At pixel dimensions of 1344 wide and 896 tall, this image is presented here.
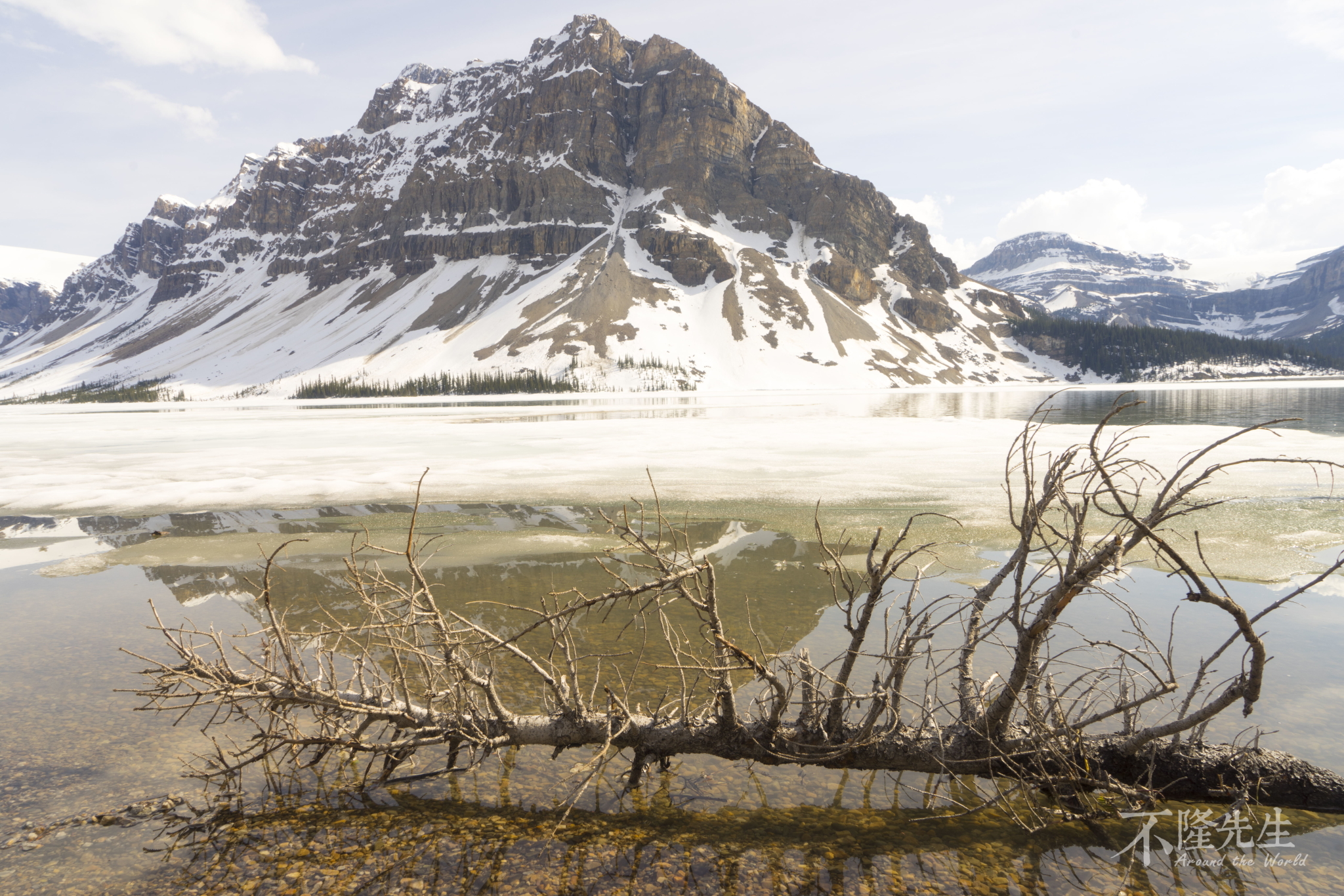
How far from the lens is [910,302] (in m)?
171

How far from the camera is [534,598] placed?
963cm

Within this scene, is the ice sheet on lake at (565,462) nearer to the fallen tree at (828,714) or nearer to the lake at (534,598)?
the lake at (534,598)

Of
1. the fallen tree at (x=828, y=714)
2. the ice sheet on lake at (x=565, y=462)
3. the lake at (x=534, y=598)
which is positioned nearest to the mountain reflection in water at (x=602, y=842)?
the lake at (x=534, y=598)

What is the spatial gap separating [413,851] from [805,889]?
8.20 ft

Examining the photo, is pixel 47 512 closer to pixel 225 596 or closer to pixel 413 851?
pixel 225 596

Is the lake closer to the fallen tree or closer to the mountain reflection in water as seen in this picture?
the mountain reflection in water

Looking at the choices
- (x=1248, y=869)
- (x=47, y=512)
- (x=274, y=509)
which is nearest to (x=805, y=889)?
(x=1248, y=869)

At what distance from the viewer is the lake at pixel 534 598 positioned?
13.8 feet

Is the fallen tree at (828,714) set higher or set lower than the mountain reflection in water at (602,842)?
higher

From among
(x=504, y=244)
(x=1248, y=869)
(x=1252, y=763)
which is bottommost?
(x=1248, y=869)

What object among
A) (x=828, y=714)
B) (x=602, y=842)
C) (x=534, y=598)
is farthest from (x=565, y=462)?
(x=602, y=842)

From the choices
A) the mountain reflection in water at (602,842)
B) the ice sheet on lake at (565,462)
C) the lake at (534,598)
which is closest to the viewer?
the mountain reflection in water at (602,842)

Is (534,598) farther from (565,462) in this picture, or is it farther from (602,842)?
(565,462)

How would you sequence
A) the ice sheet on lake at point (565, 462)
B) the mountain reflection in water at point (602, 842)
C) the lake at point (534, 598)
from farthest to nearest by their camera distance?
the ice sheet on lake at point (565, 462)
the lake at point (534, 598)
the mountain reflection in water at point (602, 842)
